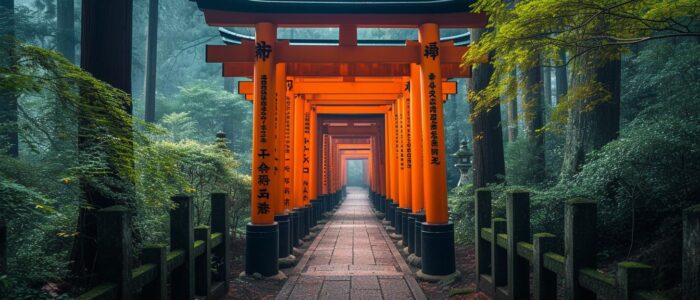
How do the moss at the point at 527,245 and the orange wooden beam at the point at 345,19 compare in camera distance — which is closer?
the moss at the point at 527,245

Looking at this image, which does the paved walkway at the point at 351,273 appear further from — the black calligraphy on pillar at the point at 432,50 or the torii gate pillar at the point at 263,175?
the black calligraphy on pillar at the point at 432,50

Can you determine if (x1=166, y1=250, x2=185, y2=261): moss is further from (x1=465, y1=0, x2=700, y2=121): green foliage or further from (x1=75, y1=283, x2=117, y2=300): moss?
(x1=465, y1=0, x2=700, y2=121): green foliage

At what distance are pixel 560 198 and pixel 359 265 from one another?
3.59 meters

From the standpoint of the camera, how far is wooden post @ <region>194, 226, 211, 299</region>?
5164mm

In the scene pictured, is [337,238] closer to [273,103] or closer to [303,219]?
[303,219]

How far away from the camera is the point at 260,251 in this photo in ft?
24.4

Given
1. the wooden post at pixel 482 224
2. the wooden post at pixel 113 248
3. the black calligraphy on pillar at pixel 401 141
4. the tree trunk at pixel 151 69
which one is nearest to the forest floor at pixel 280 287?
the wooden post at pixel 482 224

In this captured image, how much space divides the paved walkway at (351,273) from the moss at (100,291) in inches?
127

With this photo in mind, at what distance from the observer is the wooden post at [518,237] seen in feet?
14.6

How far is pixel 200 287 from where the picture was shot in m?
5.20

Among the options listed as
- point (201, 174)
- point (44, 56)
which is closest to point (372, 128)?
point (201, 174)

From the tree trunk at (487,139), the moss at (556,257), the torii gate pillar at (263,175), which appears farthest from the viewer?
the tree trunk at (487,139)

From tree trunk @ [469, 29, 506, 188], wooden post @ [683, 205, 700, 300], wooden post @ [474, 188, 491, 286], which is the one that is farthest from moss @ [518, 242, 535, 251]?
tree trunk @ [469, 29, 506, 188]

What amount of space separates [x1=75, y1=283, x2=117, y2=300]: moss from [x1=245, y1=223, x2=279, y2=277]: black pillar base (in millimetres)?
4377
